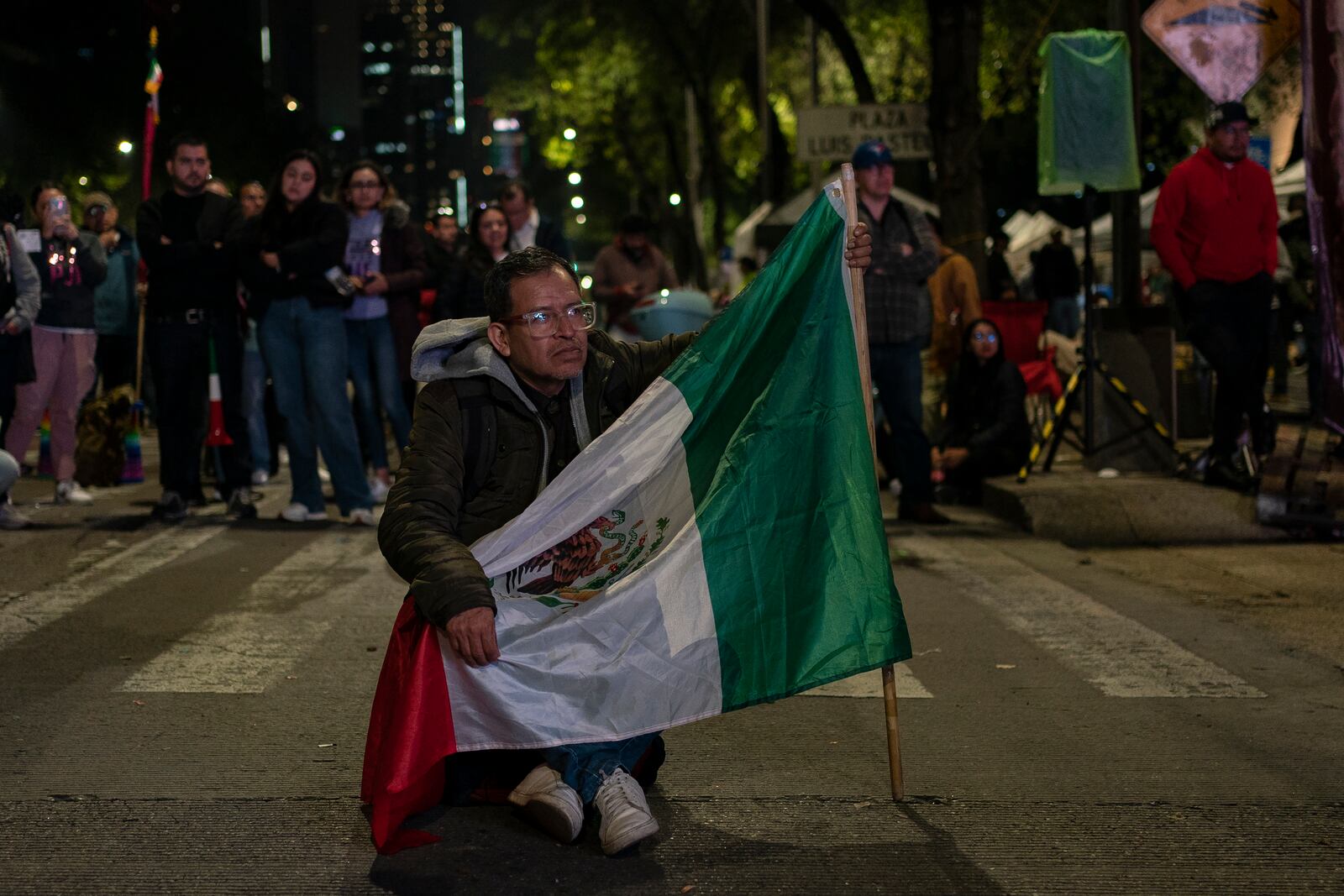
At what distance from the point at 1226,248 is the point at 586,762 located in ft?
23.2

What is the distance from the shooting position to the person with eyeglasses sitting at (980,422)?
36.6 ft

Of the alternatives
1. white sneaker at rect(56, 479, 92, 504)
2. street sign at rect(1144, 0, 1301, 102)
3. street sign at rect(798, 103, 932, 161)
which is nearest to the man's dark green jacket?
white sneaker at rect(56, 479, 92, 504)

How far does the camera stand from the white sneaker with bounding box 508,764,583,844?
13.0ft

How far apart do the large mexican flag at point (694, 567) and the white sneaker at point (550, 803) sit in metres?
0.13

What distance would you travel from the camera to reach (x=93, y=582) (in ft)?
25.2

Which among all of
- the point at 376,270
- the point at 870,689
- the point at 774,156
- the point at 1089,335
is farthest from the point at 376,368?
the point at 774,156

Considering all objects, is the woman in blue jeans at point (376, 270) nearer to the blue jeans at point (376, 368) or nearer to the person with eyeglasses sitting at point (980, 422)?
the blue jeans at point (376, 368)

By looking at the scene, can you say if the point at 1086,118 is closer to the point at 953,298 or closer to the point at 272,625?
the point at 953,298

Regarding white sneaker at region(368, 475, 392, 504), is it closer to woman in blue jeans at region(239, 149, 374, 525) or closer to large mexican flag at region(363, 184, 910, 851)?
woman in blue jeans at region(239, 149, 374, 525)

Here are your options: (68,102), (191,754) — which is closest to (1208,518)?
(191,754)

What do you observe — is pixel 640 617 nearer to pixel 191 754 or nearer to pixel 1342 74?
pixel 191 754

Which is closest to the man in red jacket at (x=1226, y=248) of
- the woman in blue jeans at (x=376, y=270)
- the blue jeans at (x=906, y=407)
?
the blue jeans at (x=906, y=407)

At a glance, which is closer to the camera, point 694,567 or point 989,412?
point 694,567

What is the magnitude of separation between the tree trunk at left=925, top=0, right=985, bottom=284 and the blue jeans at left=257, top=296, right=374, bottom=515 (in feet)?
25.4
